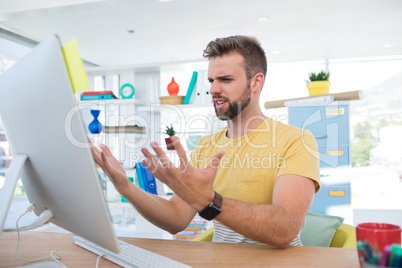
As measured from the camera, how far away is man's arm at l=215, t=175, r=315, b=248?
92cm

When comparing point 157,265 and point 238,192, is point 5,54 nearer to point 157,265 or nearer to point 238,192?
point 238,192

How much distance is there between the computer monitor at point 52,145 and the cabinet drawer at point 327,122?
3389 millimetres

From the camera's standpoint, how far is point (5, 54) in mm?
4461

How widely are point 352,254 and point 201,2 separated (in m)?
3.44

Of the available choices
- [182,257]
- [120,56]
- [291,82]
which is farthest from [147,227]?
[291,82]

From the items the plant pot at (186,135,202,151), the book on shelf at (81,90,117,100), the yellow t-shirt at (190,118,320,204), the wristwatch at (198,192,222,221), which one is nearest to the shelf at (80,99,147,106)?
the book on shelf at (81,90,117,100)

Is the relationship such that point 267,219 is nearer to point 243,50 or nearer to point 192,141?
point 243,50

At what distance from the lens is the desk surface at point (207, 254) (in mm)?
861

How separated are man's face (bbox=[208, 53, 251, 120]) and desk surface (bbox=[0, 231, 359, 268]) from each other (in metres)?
0.69

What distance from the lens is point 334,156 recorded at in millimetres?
3754

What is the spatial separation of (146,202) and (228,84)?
68 centimetres

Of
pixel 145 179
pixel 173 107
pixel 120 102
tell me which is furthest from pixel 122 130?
pixel 145 179

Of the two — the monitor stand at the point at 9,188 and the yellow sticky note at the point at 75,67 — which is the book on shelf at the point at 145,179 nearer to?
the monitor stand at the point at 9,188

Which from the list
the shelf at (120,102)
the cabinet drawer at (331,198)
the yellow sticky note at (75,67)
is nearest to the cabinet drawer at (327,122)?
the cabinet drawer at (331,198)
